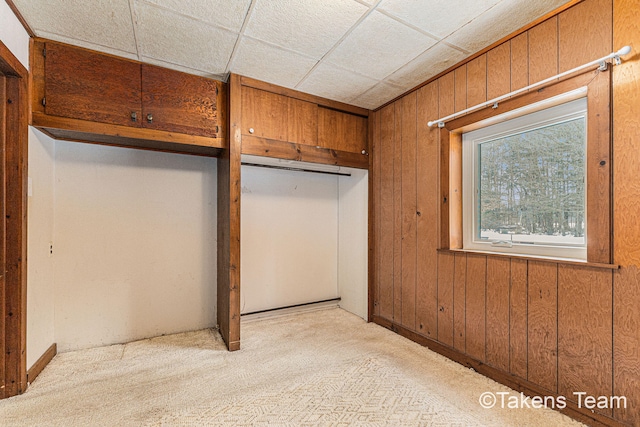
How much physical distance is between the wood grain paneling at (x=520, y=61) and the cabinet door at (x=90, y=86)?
8.91ft

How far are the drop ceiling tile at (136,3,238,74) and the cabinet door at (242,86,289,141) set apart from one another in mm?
331

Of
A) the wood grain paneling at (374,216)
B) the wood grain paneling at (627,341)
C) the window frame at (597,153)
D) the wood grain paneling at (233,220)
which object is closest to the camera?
the wood grain paneling at (627,341)

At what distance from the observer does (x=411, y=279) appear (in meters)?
2.67

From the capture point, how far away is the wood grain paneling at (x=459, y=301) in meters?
2.20

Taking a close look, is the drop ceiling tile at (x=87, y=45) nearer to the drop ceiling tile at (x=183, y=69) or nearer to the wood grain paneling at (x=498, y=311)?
the drop ceiling tile at (x=183, y=69)

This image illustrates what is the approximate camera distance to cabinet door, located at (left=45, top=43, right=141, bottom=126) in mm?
2016

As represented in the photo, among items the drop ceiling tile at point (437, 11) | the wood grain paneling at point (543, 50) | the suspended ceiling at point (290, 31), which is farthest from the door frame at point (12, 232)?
the wood grain paneling at point (543, 50)

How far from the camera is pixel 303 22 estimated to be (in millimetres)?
1824

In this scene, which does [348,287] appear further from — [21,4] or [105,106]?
[21,4]

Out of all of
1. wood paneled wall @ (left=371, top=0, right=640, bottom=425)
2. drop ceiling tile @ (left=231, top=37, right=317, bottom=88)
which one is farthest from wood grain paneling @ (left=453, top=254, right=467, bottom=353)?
drop ceiling tile @ (left=231, top=37, right=317, bottom=88)

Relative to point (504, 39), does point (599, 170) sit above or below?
below

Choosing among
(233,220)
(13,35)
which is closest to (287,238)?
(233,220)

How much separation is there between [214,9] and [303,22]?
1.75 feet

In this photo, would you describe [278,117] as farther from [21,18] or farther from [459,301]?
[459,301]
